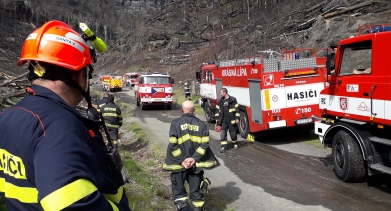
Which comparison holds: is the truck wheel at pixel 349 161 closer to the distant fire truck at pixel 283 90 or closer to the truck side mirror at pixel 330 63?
the truck side mirror at pixel 330 63

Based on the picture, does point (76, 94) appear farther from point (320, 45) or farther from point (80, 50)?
point (320, 45)

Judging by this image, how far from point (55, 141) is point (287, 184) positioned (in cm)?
581

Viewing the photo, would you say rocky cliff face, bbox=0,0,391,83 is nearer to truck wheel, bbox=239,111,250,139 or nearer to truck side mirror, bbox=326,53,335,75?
truck wheel, bbox=239,111,250,139

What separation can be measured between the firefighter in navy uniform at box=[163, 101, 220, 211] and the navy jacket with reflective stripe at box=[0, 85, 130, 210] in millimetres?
3205

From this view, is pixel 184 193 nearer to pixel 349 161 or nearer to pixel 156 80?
pixel 349 161

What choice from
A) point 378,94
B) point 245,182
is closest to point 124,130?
point 245,182

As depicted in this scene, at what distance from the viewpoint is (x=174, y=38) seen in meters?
52.9

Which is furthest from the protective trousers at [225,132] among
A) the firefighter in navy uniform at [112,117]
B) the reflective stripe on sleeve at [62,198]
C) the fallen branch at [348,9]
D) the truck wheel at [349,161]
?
the fallen branch at [348,9]

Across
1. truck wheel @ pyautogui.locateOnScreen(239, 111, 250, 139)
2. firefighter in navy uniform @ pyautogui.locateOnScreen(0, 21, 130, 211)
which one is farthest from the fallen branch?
firefighter in navy uniform @ pyautogui.locateOnScreen(0, 21, 130, 211)

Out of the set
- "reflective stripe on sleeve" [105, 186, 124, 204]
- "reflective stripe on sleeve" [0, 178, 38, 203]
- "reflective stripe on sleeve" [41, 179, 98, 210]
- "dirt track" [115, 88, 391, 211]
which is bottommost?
"dirt track" [115, 88, 391, 211]

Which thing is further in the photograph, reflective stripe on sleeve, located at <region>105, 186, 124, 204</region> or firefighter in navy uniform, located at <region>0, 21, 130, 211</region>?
reflective stripe on sleeve, located at <region>105, 186, 124, 204</region>

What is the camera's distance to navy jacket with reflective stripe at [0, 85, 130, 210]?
1.24 meters

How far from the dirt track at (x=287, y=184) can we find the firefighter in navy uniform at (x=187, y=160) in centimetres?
105

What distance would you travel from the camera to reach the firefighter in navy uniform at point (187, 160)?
4.77m
